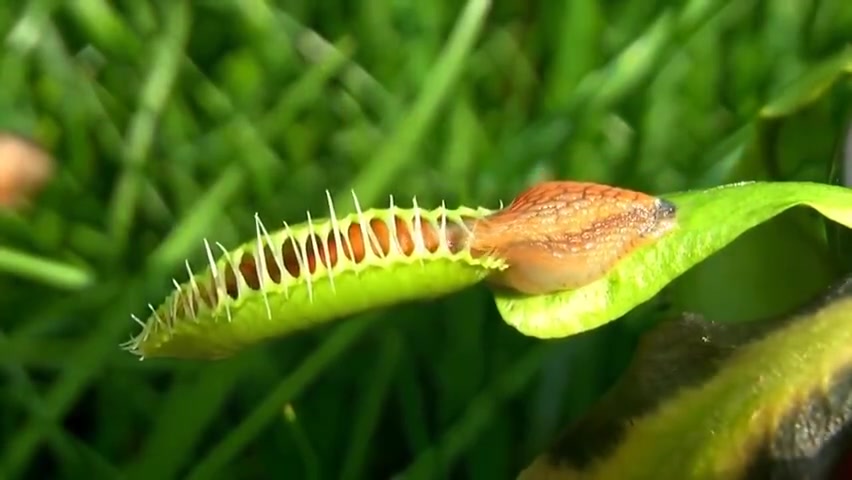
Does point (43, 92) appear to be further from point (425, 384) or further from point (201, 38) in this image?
point (425, 384)

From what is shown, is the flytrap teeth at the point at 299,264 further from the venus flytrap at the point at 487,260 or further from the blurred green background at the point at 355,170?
the blurred green background at the point at 355,170

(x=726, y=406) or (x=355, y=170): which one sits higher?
(x=355, y=170)

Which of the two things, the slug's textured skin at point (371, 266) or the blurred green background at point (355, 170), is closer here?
the slug's textured skin at point (371, 266)

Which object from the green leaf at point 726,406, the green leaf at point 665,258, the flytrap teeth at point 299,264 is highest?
the flytrap teeth at point 299,264

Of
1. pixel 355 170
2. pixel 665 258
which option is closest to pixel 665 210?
pixel 665 258

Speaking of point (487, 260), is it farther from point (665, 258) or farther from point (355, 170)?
point (355, 170)

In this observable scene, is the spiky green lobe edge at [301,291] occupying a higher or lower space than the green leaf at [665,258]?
higher

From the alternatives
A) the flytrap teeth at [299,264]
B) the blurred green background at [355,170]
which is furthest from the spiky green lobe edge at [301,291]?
the blurred green background at [355,170]
